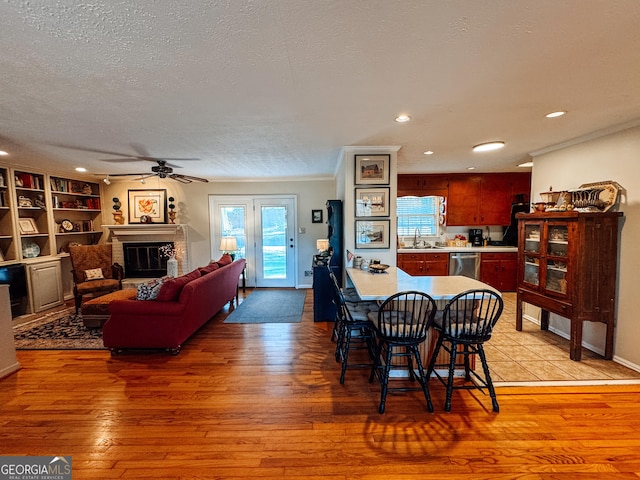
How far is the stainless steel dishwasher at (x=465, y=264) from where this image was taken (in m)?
5.18

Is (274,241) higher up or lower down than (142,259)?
higher up

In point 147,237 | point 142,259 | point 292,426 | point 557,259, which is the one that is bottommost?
point 292,426

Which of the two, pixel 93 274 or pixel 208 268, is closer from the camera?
pixel 208 268

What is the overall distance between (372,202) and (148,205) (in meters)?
5.00

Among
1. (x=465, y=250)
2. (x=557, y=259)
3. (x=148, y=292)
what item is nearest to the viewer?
(x=557, y=259)

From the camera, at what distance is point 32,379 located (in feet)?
8.42

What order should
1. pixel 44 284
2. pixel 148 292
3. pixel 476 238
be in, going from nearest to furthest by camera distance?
Answer: 1. pixel 148 292
2. pixel 44 284
3. pixel 476 238

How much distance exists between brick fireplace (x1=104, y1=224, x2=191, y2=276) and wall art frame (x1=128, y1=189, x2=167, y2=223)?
24cm

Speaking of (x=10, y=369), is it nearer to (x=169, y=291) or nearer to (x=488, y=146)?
(x=169, y=291)

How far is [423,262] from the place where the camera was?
522 centimetres

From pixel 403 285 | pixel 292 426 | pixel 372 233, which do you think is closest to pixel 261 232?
pixel 372 233

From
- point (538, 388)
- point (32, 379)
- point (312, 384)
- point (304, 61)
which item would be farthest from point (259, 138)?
point (538, 388)

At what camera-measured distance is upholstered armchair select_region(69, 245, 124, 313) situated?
4.38 meters

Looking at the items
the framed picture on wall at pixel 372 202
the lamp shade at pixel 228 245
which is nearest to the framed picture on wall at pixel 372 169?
the framed picture on wall at pixel 372 202
